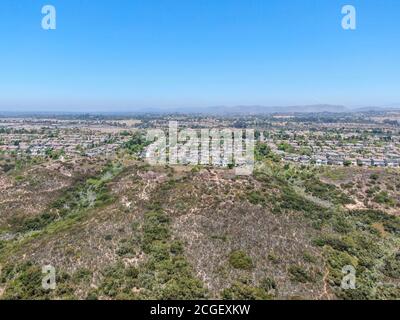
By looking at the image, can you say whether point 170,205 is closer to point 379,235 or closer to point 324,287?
point 324,287

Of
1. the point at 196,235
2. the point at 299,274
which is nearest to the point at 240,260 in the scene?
the point at 299,274

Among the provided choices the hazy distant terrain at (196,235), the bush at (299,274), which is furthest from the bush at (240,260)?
the bush at (299,274)

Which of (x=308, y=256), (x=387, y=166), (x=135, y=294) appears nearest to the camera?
(x=135, y=294)

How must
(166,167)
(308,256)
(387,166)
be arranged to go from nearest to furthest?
(308,256) → (166,167) → (387,166)

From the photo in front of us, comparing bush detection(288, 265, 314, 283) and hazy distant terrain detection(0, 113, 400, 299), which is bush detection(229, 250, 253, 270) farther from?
bush detection(288, 265, 314, 283)

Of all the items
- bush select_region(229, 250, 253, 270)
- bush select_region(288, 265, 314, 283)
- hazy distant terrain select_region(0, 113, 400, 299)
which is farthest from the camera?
bush select_region(229, 250, 253, 270)

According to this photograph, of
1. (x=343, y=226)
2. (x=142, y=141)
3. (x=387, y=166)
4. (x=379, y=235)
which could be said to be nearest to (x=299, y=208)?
(x=343, y=226)

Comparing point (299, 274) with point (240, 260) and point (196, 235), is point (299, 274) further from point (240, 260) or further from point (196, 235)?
point (196, 235)

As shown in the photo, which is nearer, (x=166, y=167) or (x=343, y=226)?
(x=343, y=226)

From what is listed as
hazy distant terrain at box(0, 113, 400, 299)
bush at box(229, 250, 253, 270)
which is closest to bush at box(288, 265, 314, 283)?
hazy distant terrain at box(0, 113, 400, 299)

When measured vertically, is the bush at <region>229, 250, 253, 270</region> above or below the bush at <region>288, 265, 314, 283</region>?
above

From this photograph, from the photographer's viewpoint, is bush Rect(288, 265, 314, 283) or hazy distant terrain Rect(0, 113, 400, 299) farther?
bush Rect(288, 265, 314, 283)
